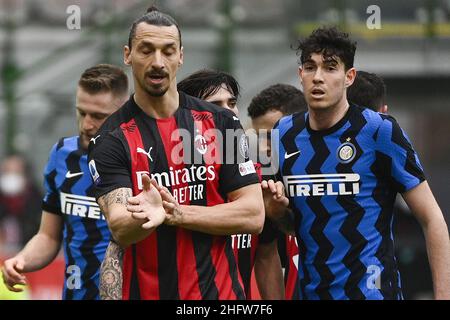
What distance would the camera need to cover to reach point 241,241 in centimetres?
629

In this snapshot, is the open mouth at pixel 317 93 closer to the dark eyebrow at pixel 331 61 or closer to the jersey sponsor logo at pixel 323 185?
the dark eyebrow at pixel 331 61

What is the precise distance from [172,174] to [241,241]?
979mm

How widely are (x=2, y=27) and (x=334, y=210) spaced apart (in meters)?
8.58

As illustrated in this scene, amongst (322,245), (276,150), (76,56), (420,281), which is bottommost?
(420,281)

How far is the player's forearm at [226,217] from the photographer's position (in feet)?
17.3

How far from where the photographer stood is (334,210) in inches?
230

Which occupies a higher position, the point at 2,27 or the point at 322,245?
the point at 2,27

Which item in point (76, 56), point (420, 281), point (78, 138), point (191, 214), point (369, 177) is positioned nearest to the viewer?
point (191, 214)

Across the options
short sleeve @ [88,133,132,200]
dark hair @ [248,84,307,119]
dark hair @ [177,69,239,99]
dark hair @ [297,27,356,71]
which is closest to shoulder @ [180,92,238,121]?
short sleeve @ [88,133,132,200]

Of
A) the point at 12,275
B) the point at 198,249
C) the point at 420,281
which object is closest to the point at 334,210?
the point at 198,249

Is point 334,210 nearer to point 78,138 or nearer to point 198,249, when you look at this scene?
point 198,249

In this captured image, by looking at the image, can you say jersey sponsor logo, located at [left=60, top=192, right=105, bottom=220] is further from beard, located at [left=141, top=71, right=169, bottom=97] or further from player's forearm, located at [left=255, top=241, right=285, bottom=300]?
beard, located at [left=141, top=71, right=169, bottom=97]

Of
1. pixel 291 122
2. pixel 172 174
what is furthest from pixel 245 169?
pixel 291 122

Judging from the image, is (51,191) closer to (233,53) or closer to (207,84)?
(207,84)
